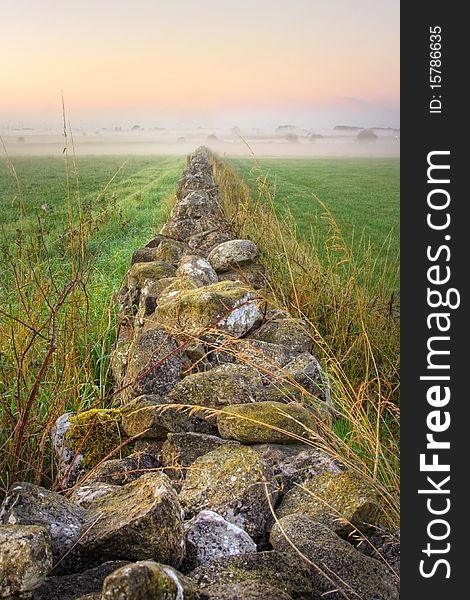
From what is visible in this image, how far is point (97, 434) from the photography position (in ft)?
8.36

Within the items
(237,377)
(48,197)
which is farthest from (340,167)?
(237,377)

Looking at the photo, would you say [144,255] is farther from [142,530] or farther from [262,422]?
[142,530]

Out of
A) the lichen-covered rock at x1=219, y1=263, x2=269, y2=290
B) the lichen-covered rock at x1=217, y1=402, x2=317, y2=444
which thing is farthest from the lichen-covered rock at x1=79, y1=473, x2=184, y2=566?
the lichen-covered rock at x1=219, y1=263, x2=269, y2=290

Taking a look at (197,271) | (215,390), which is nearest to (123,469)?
(215,390)

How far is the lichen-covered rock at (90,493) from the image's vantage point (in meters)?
1.86

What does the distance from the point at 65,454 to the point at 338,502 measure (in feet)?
3.71

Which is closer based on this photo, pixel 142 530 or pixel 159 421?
pixel 142 530

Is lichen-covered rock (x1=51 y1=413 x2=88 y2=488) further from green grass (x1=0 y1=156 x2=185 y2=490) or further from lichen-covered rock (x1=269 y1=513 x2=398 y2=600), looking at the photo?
lichen-covered rock (x1=269 y1=513 x2=398 y2=600)

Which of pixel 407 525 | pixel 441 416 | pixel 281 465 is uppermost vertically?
pixel 441 416

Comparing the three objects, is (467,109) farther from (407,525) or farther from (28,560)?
(28,560)

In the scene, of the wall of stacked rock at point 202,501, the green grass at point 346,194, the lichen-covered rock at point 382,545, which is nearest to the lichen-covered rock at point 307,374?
the wall of stacked rock at point 202,501

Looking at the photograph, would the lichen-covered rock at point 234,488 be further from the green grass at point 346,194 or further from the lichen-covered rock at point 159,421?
the green grass at point 346,194

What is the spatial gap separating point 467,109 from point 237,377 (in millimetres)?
1354

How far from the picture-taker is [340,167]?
1472 cm
